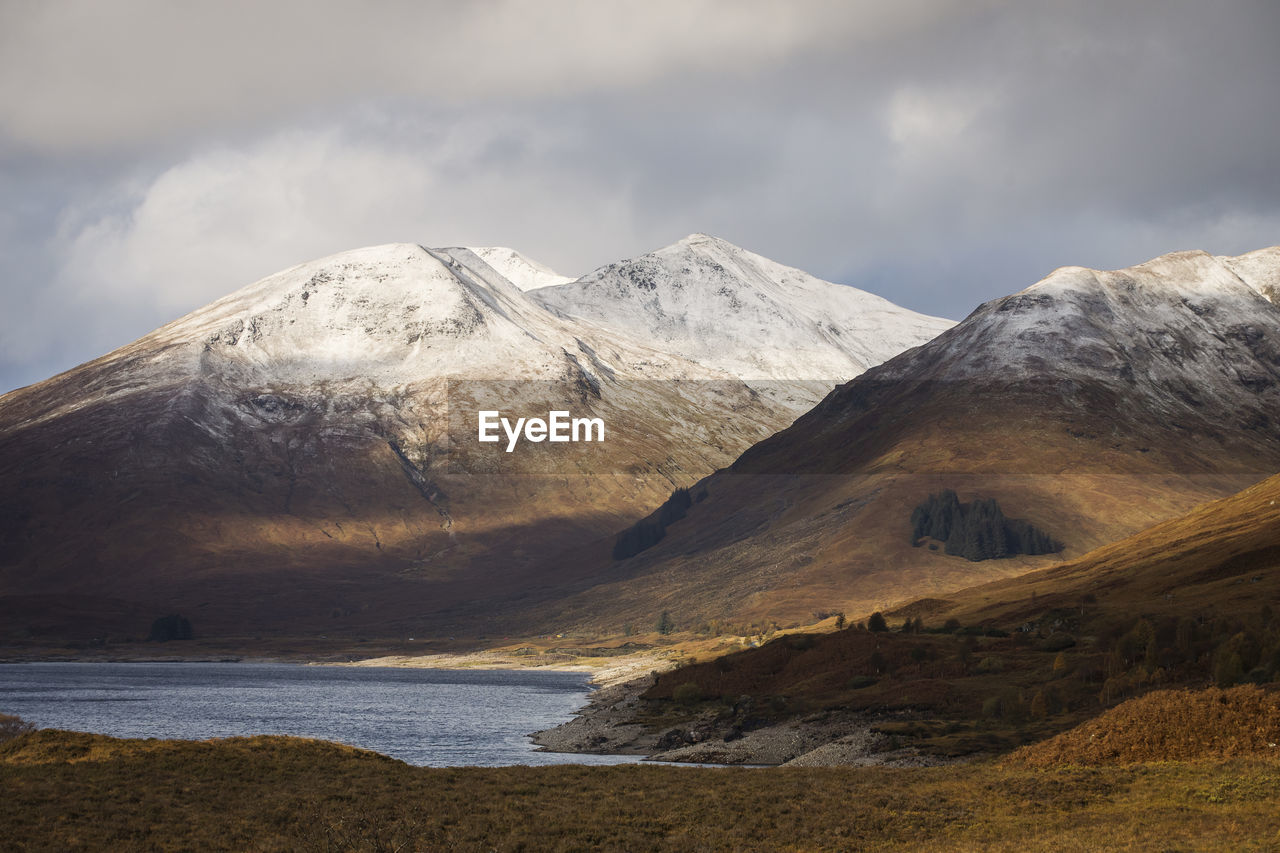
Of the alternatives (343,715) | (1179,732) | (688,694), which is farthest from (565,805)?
(343,715)

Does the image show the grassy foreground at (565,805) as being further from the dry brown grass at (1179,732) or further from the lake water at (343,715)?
the lake water at (343,715)

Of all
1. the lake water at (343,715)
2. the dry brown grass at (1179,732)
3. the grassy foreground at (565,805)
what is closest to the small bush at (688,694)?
the lake water at (343,715)

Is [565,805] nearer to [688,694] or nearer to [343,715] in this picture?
[688,694]

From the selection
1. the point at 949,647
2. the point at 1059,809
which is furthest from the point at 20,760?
the point at 949,647

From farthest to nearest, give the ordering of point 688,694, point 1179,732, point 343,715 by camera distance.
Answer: point 343,715 → point 688,694 → point 1179,732

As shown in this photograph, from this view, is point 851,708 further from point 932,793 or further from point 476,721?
point 476,721

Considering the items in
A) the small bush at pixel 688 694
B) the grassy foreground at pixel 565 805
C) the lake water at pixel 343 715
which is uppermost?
the grassy foreground at pixel 565 805

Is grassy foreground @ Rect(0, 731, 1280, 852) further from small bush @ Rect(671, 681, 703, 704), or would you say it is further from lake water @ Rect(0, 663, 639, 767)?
small bush @ Rect(671, 681, 703, 704)
